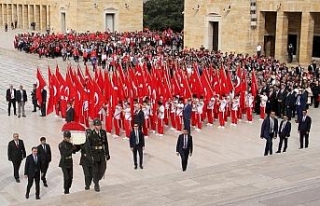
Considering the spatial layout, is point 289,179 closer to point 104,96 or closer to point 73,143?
point 73,143

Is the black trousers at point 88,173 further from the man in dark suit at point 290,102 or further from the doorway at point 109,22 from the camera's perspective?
the doorway at point 109,22

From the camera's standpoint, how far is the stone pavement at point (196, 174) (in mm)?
10680

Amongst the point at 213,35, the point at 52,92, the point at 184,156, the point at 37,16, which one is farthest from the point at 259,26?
the point at 37,16

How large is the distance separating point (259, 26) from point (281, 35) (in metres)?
1.76

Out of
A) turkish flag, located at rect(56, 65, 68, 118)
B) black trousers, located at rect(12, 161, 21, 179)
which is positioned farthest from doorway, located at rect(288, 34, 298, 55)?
black trousers, located at rect(12, 161, 21, 179)

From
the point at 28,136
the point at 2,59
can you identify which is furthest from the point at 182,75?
the point at 2,59

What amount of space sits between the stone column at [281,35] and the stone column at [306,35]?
145 cm

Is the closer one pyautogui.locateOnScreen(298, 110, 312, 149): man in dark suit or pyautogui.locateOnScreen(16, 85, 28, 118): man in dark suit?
pyautogui.locateOnScreen(298, 110, 312, 149): man in dark suit

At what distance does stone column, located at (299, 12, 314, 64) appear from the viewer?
108 feet

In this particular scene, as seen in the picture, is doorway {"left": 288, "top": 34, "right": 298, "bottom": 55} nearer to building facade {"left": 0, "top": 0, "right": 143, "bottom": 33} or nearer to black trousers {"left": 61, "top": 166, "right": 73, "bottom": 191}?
building facade {"left": 0, "top": 0, "right": 143, "bottom": 33}

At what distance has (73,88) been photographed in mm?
19625

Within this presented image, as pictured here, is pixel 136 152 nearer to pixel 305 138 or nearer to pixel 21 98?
pixel 305 138

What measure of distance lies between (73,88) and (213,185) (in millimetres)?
9292

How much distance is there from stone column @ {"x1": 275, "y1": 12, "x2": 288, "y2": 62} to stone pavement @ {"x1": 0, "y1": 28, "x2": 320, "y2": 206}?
1550cm
